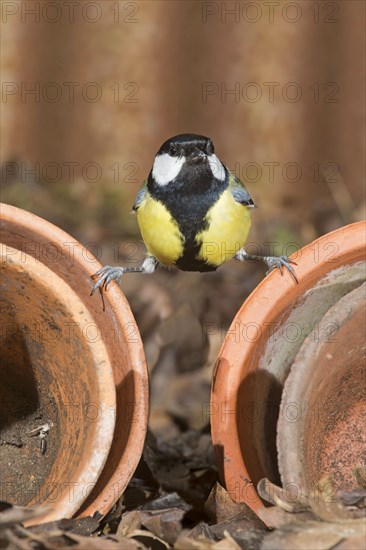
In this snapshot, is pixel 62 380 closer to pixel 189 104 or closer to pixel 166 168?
pixel 166 168

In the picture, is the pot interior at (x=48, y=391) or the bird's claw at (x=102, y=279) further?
the bird's claw at (x=102, y=279)

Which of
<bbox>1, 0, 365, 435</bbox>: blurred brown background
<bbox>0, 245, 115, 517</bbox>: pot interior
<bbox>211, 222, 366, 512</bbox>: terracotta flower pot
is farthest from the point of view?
<bbox>1, 0, 365, 435</bbox>: blurred brown background

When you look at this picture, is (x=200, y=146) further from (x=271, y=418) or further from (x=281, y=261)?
(x=271, y=418)

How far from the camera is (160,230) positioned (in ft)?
7.38

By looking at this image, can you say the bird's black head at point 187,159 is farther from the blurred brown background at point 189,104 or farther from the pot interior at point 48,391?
the blurred brown background at point 189,104

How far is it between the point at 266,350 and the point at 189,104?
2294mm

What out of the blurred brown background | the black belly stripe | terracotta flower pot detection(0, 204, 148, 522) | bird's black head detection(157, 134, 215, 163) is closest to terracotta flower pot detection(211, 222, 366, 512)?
terracotta flower pot detection(0, 204, 148, 522)

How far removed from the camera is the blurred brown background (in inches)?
154

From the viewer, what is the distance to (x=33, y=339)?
1926mm

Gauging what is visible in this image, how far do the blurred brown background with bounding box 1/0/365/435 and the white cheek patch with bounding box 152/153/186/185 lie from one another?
4.85 ft

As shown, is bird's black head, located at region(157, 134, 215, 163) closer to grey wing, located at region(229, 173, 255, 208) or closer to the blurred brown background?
grey wing, located at region(229, 173, 255, 208)

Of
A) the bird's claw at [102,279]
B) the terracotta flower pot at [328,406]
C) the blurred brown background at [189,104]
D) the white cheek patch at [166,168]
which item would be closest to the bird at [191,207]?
the white cheek patch at [166,168]

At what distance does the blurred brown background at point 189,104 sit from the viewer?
12.8ft

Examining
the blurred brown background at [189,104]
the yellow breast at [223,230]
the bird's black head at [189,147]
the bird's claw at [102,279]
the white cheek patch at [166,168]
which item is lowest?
the bird's claw at [102,279]
